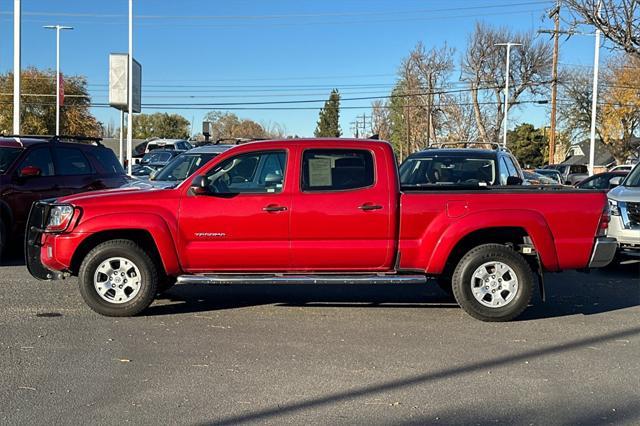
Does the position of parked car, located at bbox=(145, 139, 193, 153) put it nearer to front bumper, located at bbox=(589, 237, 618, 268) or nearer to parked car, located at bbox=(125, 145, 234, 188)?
parked car, located at bbox=(125, 145, 234, 188)

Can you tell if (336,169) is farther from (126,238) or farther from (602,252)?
(602,252)

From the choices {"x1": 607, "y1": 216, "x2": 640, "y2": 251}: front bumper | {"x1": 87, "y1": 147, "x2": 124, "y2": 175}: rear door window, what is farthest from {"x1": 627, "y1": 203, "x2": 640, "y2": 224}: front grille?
{"x1": 87, "y1": 147, "x2": 124, "y2": 175}: rear door window

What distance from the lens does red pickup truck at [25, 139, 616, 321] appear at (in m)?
6.50

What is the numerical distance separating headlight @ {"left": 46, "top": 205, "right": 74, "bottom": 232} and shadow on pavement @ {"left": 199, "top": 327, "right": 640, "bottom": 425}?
3.30 metres

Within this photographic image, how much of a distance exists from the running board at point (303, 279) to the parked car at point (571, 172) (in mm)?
34410

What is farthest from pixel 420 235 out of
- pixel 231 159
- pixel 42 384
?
pixel 42 384

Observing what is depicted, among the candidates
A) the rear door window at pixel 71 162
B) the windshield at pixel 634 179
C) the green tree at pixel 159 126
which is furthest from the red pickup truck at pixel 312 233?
the green tree at pixel 159 126

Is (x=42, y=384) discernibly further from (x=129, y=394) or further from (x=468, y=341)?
(x=468, y=341)

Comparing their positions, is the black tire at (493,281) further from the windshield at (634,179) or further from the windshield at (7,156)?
the windshield at (7,156)

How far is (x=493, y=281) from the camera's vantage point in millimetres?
6637

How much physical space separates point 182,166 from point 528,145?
233ft

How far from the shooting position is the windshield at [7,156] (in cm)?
978

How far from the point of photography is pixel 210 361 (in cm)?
535

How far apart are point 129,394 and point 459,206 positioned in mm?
3695
